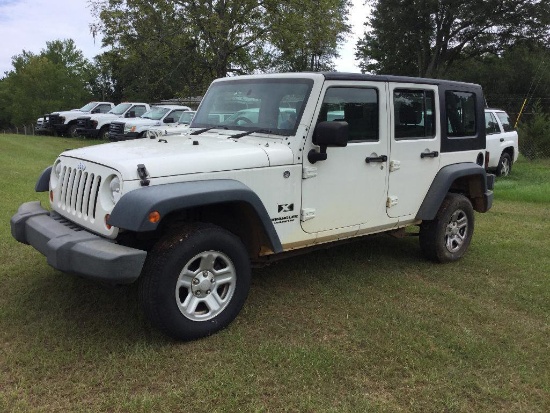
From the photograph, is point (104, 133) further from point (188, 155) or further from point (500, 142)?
point (188, 155)

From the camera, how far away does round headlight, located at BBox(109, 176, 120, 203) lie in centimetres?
333

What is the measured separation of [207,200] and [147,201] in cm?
42

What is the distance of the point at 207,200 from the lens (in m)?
3.36

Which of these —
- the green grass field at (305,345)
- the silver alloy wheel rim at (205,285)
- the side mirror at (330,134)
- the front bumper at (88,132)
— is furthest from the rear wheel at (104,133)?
the silver alloy wheel rim at (205,285)

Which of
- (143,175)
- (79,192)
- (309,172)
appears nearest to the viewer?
(143,175)

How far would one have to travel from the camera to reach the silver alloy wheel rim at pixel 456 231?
552 cm

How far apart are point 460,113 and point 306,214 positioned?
2.44 metres

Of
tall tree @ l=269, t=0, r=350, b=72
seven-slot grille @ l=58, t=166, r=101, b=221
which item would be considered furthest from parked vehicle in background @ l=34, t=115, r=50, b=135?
seven-slot grille @ l=58, t=166, r=101, b=221

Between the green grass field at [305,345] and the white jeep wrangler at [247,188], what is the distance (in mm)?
356

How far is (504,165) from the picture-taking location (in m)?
13.0

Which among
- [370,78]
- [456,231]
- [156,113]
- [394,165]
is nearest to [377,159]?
[394,165]

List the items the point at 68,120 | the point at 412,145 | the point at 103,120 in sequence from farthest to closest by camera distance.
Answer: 1. the point at 68,120
2. the point at 103,120
3. the point at 412,145

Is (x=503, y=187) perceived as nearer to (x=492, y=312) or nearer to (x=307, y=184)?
(x=492, y=312)

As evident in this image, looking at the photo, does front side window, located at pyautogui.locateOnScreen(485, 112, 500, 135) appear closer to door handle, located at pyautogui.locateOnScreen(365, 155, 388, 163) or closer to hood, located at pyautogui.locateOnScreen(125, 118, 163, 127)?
door handle, located at pyautogui.locateOnScreen(365, 155, 388, 163)
